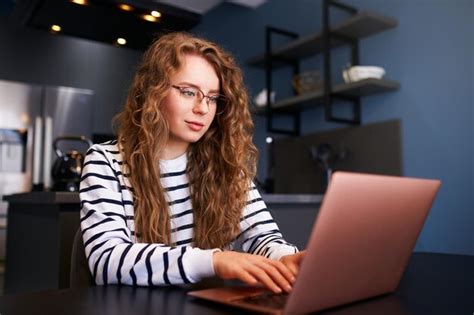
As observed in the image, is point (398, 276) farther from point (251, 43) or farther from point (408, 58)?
point (251, 43)

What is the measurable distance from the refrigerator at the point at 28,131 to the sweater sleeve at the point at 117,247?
2856 millimetres

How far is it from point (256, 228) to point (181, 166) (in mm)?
251

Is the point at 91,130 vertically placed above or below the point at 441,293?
above

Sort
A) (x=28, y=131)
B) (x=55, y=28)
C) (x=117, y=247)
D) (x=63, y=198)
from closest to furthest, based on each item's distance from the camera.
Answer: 1. (x=117, y=247)
2. (x=63, y=198)
3. (x=55, y=28)
4. (x=28, y=131)

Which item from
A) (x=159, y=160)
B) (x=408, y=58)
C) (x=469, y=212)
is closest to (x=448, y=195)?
(x=469, y=212)

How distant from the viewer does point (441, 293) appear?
2.35 feet

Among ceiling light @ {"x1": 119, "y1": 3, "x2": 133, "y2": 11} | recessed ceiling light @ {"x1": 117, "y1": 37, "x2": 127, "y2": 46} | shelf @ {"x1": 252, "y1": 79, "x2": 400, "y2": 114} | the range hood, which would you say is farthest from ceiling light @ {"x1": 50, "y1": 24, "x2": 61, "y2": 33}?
shelf @ {"x1": 252, "y1": 79, "x2": 400, "y2": 114}

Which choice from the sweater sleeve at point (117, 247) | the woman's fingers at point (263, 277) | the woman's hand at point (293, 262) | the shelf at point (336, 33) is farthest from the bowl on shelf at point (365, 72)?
the woman's fingers at point (263, 277)

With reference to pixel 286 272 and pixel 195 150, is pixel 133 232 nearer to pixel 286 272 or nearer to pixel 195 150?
pixel 195 150

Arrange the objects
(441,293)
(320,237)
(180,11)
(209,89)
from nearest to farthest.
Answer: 1. (320,237)
2. (441,293)
3. (209,89)
4. (180,11)

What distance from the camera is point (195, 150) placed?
4.13 feet

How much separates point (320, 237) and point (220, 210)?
0.65m

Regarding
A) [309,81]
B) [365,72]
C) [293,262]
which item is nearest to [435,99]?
[365,72]

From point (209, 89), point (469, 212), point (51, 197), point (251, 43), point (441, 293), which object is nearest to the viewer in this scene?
point (441, 293)
